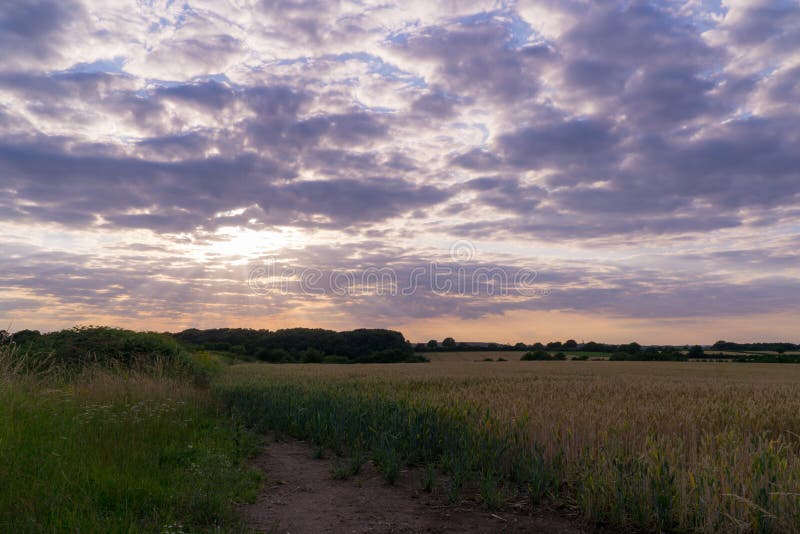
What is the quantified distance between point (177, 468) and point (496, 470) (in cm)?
468

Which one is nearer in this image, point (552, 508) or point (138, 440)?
point (552, 508)

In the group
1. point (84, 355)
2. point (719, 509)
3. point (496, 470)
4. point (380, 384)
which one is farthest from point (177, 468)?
point (84, 355)

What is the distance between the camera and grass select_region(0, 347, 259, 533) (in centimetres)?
534

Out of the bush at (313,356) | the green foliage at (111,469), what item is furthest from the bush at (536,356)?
the green foliage at (111,469)

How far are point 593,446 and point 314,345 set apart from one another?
7092cm

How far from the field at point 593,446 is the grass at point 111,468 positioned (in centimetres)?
230

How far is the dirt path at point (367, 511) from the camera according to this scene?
19.4 feet

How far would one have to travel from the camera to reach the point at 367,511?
661 cm

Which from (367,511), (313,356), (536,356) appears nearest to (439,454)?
(367,511)

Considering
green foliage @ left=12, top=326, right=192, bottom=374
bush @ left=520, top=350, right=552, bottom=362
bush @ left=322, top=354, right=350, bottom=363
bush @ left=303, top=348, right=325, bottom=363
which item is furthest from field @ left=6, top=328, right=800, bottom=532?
bush @ left=303, top=348, right=325, bottom=363

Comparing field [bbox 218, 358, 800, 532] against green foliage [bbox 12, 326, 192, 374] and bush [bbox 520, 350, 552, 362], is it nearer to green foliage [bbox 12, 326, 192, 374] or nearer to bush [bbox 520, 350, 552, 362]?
green foliage [bbox 12, 326, 192, 374]

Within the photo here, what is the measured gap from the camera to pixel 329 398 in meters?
13.2

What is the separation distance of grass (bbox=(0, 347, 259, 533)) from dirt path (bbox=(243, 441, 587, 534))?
482 mm

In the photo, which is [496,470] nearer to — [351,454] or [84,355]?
[351,454]
